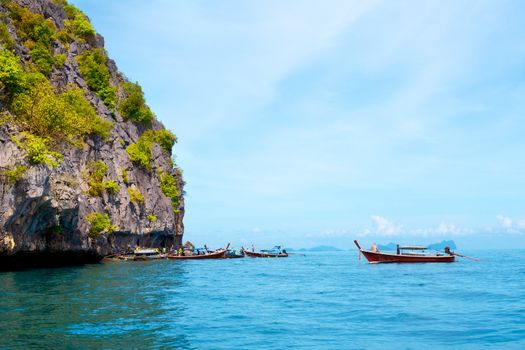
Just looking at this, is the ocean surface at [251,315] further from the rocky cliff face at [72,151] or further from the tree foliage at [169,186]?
the tree foliage at [169,186]

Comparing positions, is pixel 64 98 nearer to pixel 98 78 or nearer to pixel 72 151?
pixel 72 151

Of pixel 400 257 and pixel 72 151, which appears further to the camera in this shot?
pixel 400 257

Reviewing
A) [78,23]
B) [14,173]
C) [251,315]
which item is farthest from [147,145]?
[251,315]

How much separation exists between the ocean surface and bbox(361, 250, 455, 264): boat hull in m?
24.0

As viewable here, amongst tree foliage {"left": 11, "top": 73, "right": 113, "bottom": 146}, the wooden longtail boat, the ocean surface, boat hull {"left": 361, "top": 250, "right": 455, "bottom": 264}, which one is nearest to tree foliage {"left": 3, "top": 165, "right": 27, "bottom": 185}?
tree foliage {"left": 11, "top": 73, "right": 113, "bottom": 146}

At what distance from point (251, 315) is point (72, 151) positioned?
1283 inches

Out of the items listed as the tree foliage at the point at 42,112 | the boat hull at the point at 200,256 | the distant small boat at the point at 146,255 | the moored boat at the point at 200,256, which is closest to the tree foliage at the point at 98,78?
the tree foliage at the point at 42,112

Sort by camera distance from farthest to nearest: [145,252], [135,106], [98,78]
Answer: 1. [135,106]
2. [98,78]
3. [145,252]

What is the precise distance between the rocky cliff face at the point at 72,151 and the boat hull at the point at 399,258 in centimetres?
2646

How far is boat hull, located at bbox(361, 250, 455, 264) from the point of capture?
53.8 m

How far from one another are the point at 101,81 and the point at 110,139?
31.9ft

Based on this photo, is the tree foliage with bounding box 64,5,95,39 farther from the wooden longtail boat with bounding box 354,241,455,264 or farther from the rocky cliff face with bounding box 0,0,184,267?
the wooden longtail boat with bounding box 354,241,455,264

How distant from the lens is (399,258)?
5509cm

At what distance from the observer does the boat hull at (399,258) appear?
A: 53750mm
